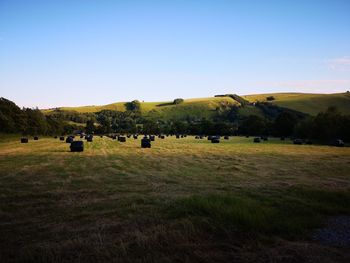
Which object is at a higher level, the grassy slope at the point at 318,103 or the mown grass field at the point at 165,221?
the mown grass field at the point at 165,221

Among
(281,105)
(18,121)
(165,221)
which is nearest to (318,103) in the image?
(281,105)

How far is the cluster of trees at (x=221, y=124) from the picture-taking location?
6638cm

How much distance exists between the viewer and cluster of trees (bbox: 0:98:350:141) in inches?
2613

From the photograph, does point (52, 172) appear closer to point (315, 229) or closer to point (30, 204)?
point (30, 204)

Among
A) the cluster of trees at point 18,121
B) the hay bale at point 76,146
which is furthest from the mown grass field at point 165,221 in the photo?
the cluster of trees at point 18,121

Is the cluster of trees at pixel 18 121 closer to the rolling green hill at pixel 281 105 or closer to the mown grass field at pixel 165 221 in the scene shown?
the mown grass field at pixel 165 221

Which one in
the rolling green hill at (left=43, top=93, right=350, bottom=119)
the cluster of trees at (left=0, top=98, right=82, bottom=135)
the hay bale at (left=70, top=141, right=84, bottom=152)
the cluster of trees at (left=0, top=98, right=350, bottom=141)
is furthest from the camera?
the rolling green hill at (left=43, top=93, right=350, bottom=119)

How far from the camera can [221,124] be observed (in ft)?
399

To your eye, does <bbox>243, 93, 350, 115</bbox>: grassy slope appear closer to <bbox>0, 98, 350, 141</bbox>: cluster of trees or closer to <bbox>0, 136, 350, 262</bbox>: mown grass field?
<bbox>0, 98, 350, 141</bbox>: cluster of trees

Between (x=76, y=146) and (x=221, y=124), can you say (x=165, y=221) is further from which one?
(x=221, y=124)

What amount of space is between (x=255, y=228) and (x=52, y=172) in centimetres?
1338

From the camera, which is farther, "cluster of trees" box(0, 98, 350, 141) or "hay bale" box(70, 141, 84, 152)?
"cluster of trees" box(0, 98, 350, 141)

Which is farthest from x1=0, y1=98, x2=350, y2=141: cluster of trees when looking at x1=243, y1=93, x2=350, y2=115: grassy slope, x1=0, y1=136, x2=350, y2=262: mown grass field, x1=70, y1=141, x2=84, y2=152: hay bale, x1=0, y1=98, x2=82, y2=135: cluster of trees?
x1=0, y1=136, x2=350, y2=262: mown grass field

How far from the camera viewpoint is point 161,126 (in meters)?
152
